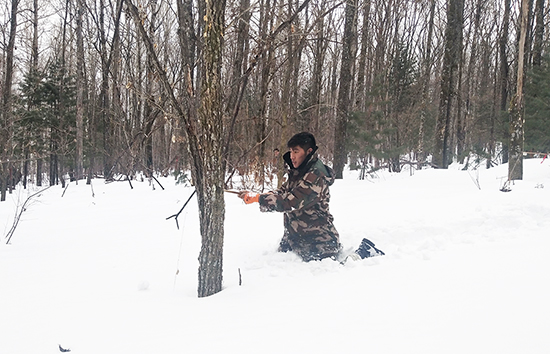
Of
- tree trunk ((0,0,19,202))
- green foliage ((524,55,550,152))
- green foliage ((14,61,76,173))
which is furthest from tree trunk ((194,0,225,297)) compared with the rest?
green foliage ((14,61,76,173))

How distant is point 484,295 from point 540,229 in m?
2.39

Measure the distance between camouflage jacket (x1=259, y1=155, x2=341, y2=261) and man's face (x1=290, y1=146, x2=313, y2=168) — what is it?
5cm

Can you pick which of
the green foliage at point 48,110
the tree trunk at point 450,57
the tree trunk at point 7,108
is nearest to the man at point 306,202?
the tree trunk at point 7,108

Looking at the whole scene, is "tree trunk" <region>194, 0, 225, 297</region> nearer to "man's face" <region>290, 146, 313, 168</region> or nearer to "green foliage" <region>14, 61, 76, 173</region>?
"man's face" <region>290, 146, 313, 168</region>

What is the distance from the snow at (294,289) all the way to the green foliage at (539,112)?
9.74 m

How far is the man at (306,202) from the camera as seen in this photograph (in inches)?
121

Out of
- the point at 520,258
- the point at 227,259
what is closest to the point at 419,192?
the point at 520,258

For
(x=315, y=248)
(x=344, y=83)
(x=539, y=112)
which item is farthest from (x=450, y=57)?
(x=315, y=248)

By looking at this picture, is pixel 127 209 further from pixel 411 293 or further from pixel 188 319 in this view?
pixel 411 293

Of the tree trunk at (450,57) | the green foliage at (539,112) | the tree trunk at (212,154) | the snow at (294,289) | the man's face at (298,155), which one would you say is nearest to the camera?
the snow at (294,289)

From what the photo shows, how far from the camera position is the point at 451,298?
6.76 ft

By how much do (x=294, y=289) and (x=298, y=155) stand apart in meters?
1.27

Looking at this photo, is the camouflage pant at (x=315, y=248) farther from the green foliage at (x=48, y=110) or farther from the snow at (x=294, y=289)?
the green foliage at (x=48, y=110)

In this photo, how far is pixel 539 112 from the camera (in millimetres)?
12766
